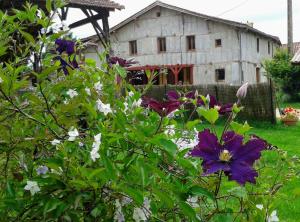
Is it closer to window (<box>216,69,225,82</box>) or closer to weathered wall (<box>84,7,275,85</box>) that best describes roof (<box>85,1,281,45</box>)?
weathered wall (<box>84,7,275,85</box>)

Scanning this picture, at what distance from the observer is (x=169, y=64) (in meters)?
29.0

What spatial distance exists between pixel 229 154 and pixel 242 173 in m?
0.06

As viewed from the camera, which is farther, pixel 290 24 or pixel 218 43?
pixel 290 24

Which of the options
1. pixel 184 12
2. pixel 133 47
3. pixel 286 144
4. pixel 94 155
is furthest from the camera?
pixel 133 47

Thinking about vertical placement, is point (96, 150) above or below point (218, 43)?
below

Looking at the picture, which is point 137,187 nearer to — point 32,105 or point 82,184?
point 82,184

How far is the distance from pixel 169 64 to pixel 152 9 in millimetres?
3109

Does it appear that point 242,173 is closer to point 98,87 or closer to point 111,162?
point 111,162

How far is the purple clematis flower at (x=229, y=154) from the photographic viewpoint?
1.27 metres

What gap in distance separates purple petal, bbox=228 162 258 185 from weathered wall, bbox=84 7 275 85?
87.4 ft

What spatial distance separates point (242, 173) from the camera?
4.13 feet

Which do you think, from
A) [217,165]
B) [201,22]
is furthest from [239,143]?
[201,22]

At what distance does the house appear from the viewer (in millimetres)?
27688

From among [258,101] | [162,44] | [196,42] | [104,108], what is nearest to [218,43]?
[196,42]
